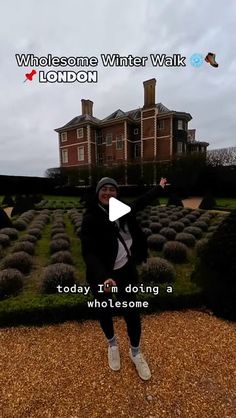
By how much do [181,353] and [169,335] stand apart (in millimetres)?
373

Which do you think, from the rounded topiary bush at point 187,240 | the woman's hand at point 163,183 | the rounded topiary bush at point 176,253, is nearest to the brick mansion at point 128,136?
the rounded topiary bush at point 187,240

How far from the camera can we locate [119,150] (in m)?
37.8

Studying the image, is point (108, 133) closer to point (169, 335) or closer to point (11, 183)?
point (11, 183)

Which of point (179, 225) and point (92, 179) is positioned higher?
point (92, 179)

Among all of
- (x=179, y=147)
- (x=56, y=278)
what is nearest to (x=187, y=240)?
(x=56, y=278)

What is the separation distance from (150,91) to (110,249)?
36.4 meters

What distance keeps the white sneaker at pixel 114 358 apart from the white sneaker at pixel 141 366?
0.16 metres

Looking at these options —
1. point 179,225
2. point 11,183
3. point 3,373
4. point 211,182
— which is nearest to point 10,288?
point 3,373

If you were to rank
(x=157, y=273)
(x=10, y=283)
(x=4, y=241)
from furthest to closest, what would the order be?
(x=4, y=241) < (x=157, y=273) < (x=10, y=283)

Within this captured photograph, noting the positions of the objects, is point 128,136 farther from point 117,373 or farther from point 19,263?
point 117,373

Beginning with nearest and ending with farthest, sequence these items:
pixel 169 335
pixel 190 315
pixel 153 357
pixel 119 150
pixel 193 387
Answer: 1. pixel 193 387
2. pixel 153 357
3. pixel 169 335
4. pixel 190 315
5. pixel 119 150

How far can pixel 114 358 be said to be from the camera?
8.82ft

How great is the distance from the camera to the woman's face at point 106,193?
7.53 ft

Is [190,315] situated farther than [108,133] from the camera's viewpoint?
No
